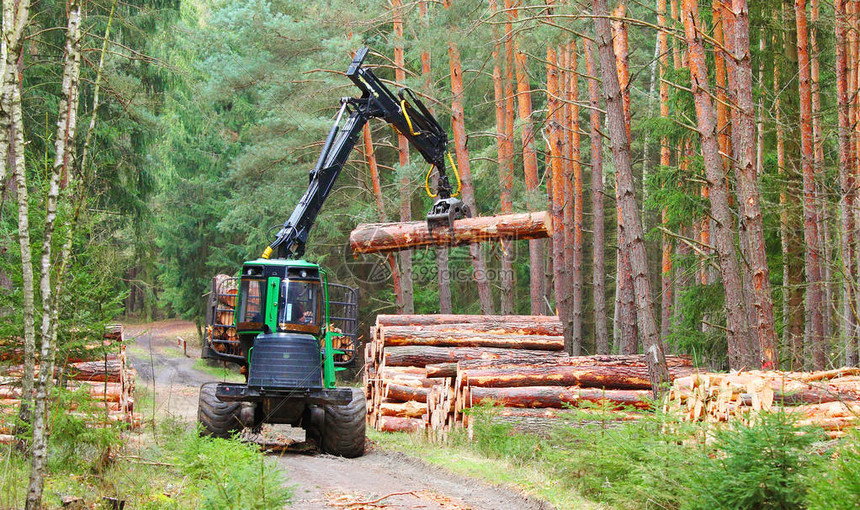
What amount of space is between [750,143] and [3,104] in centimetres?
877

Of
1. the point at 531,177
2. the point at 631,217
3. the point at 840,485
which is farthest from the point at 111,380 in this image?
the point at 531,177

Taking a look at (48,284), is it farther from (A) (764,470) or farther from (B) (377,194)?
(B) (377,194)

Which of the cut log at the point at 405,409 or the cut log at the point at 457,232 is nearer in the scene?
the cut log at the point at 457,232

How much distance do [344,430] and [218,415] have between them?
1.66 meters

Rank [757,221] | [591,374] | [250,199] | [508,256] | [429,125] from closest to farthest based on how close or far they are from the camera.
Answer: [757,221], [591,374], [429,125], [508,256], [250,199]

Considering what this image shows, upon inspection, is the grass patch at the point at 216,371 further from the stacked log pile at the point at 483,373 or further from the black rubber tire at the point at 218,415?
the black rubber tire at the point at 218,415

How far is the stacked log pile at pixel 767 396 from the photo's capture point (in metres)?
7.32

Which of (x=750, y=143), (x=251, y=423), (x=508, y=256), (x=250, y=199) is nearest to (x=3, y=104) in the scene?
(x=251, y=423)

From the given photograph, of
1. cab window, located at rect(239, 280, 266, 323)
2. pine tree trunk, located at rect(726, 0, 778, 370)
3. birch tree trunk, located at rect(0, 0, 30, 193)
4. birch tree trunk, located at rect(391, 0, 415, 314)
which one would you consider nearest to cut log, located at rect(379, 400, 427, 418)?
cab window, located at rect(239, 280, 266, 323)

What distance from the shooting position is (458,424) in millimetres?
11883

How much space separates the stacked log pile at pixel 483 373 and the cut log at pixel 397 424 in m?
0.02

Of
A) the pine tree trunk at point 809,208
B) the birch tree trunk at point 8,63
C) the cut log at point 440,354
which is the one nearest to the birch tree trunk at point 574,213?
the pine tree trunk at point 809,208

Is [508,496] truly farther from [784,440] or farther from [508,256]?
[508,256]

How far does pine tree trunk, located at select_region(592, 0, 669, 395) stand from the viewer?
35.3 ft
